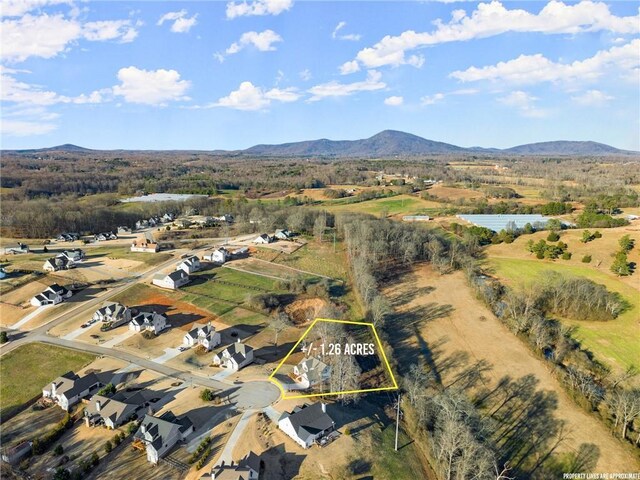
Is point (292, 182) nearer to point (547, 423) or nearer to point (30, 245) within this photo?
point (30, 245)

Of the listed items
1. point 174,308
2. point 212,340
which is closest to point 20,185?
point 174,308

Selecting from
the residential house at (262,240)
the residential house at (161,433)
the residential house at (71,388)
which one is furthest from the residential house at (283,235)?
the residential house at (161,433)

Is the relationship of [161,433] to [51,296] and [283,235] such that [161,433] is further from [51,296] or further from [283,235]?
[283,235]

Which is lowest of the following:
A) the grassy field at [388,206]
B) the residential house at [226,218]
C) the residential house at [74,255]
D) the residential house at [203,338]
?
the residential house at [203,338]

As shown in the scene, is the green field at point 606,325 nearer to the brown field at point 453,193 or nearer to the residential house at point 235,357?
the residential house at point 235,357

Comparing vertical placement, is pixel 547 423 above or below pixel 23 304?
below

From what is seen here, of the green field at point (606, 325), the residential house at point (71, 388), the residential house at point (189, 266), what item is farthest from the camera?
the residential house at point (189, 266)
